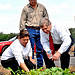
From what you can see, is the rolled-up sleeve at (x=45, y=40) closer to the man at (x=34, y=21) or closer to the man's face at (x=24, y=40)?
the man's face at (x=24, y=40)

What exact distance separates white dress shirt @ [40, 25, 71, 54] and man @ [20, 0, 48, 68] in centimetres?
120

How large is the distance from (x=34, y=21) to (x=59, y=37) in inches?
60.6

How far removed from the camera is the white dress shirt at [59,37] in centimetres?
440

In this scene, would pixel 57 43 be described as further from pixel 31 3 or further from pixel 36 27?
pixel 31 3

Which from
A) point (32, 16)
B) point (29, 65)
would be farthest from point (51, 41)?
point (32, 16)

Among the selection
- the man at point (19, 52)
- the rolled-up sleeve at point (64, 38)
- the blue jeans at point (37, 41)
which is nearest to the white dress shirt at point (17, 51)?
the man at point (19, 52)

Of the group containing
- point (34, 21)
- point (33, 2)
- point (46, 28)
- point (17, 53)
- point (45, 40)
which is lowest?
point (17, 53)

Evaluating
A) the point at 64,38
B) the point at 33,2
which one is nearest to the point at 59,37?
the point at 64,38

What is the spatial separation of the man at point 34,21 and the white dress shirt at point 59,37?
3.93 feet

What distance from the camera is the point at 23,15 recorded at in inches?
243

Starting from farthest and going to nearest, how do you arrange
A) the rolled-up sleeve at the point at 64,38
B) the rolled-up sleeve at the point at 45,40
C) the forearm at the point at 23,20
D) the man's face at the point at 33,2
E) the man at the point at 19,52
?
the forearm at the point at 23,20
the man's face at the point at 33,2
the rolled-up sleeve at the point at 45,40
the rolled-up sleeve at the point at 64,38
the man at the point at 19,52

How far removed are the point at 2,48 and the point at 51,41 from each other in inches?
290

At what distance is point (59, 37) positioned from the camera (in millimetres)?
4742

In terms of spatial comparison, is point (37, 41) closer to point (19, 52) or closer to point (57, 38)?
point (57, 38)
